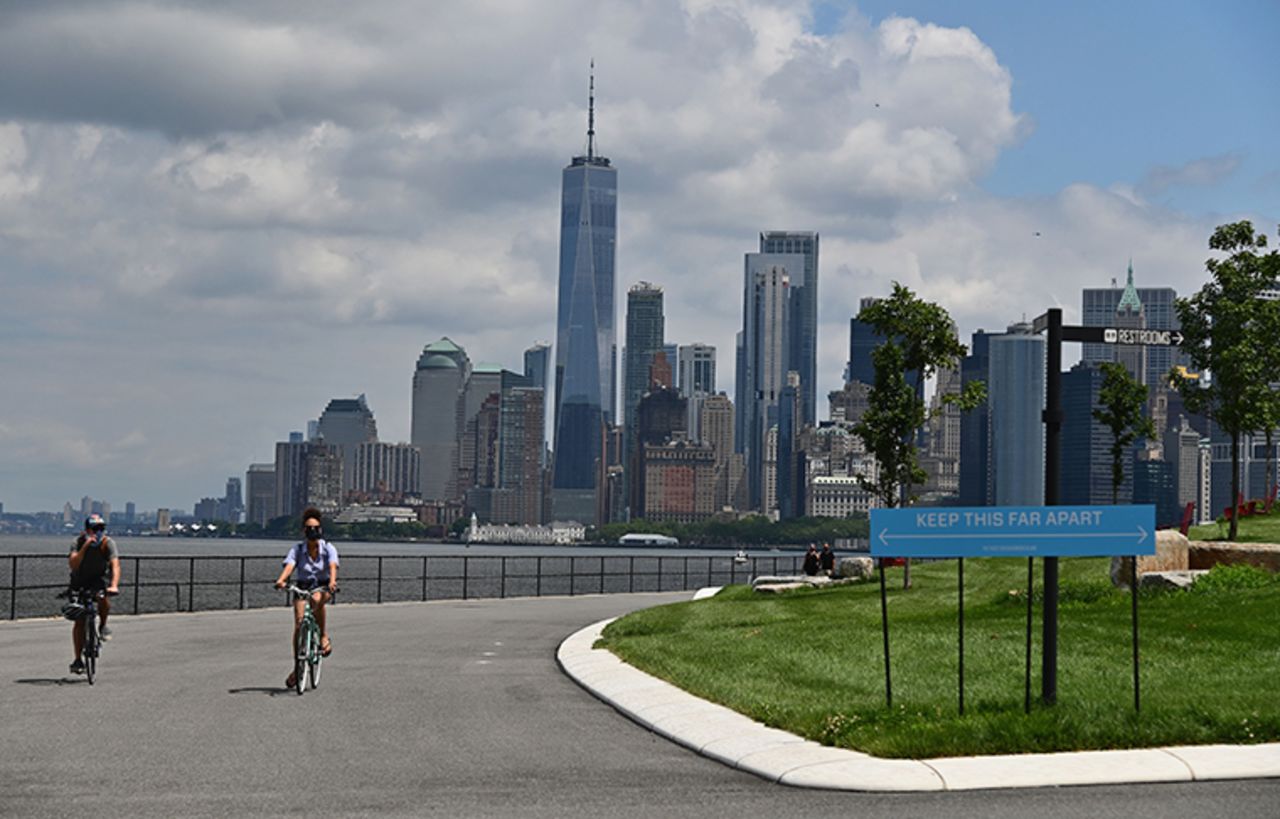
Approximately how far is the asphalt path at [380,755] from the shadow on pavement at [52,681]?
46mm

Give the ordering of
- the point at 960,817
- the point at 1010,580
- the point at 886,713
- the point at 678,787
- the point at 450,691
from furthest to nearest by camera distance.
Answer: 1. the point at 1010,580
2. the point at 450,691
3. the point at 886,713
4. the point at 678,787
5. the point at 960,817

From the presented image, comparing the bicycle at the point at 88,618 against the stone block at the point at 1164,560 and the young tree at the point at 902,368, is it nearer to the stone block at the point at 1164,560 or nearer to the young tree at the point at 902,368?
the stone block at the point at 1164,560

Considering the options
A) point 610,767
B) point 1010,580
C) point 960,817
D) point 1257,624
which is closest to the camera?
point 960,817

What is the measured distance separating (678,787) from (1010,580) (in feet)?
84.9

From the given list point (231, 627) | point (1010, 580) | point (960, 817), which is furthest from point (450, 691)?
point (1010, 580)

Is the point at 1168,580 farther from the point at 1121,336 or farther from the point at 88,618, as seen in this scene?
the point at 88,618

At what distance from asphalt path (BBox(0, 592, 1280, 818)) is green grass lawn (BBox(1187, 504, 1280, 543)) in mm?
23294

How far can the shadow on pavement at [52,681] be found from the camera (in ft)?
63.8

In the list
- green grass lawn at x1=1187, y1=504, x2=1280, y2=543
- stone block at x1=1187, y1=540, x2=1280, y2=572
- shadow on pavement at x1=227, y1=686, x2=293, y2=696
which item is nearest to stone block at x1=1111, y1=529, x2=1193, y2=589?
stone block at x1=1187, y1=540, x2=1280, y2=572

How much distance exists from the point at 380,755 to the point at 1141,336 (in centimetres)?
782

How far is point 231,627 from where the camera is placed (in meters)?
32.3

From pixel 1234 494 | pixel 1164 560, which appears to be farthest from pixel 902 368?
pixel 1164 560

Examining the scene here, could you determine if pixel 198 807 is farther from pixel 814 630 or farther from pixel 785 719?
pixel 814 630

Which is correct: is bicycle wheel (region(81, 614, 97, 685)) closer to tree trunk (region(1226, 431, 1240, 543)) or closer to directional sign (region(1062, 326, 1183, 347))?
directional sign (region(1062, 326, 1183, 347))
